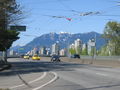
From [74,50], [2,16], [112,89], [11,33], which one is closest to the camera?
[112,89]

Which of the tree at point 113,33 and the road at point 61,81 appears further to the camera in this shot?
the tree at point 113,33

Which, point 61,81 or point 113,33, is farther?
point 113,33

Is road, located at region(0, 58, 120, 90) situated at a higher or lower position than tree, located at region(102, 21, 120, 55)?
lower

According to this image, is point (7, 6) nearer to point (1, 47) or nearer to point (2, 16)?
point (2, 16)

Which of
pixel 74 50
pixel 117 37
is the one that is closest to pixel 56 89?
pixel 117 37

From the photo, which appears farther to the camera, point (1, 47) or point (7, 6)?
point (1, 47)

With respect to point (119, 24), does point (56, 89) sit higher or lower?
lower

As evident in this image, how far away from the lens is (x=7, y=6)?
107 ft

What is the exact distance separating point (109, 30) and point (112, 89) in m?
109

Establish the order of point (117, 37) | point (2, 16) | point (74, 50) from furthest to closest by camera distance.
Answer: point (74, 50) → point (117, 37) → point (2, 16)

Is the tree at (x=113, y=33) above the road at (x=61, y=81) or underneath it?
above

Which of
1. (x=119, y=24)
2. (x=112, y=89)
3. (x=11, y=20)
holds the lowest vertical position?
(x=112, y=89)

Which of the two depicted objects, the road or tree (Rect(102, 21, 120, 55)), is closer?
the road

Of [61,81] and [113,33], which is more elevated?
[113,33]
